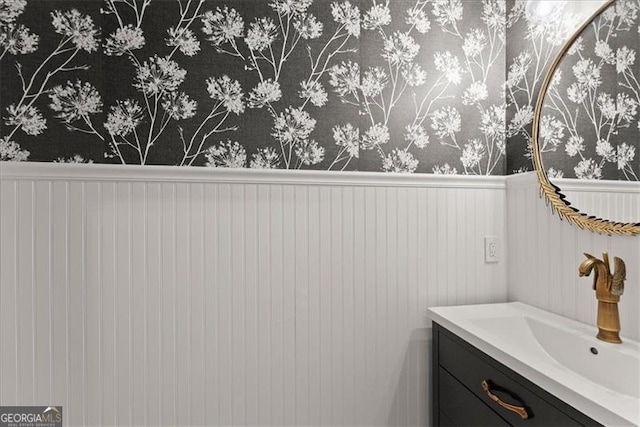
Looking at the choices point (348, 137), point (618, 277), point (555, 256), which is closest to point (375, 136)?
point (348, 137)

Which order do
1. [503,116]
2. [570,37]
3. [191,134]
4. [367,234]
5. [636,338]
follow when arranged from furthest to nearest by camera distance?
[503,116] → [367,234] → [191,134] → [570,37] → [636,338]

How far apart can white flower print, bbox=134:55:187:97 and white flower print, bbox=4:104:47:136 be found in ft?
1.16

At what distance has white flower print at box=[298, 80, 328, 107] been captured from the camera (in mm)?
1533

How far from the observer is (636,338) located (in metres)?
1.12

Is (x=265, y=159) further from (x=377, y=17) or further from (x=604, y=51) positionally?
(x=604, y=51)

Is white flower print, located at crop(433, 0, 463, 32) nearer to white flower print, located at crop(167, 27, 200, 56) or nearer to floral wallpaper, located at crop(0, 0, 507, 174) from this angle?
floral wallpaper, located at crop(0, 0, 507, 174)

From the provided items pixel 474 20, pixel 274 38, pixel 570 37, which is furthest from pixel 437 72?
pixel 274 38

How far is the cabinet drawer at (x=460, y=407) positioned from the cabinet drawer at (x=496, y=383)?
0.9 inches

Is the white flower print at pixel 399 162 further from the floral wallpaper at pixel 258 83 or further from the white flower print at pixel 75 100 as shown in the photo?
the white flower print at pixel 75 100

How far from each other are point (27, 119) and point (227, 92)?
0.71 m

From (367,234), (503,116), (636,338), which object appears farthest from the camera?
(503,116)

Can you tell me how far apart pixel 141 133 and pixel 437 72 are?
3.99ft

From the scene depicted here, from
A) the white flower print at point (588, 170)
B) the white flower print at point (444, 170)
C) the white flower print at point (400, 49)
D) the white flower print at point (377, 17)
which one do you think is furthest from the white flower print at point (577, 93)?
the white flower print at point (377, 17)

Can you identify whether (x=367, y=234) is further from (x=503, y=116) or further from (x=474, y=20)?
(x=474, y=20)
